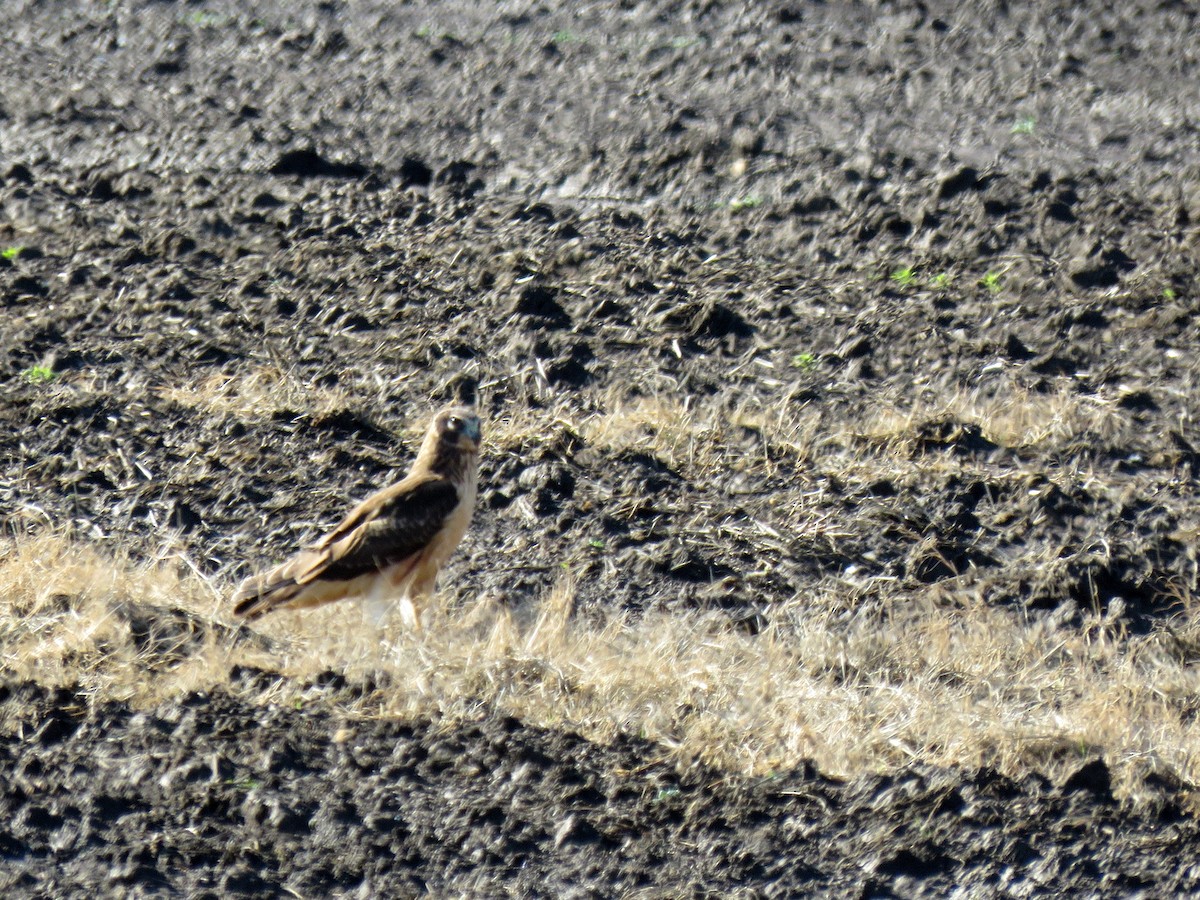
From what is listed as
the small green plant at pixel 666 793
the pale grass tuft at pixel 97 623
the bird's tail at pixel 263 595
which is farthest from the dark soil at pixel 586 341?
the bird's tail at pixel 263 595

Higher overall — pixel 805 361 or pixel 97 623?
pixel 97 623

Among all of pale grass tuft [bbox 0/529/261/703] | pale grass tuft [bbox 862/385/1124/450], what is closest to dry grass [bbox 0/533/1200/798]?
pale grass tuft [bbox 0/529/261/703]

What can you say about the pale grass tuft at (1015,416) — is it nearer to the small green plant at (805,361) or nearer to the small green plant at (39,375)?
the small green plant at (805,361)

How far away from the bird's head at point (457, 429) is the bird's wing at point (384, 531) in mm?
210

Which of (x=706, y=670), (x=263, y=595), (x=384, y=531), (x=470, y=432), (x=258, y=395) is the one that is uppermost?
(x=470, y=432)

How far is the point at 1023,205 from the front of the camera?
12.8 meters

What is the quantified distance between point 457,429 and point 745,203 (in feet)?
18.3

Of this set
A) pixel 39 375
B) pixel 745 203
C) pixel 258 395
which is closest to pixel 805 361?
pixel 745 203

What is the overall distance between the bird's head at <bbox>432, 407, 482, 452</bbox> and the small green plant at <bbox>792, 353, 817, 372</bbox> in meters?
3.51

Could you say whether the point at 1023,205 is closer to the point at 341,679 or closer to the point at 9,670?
the point at 341,679

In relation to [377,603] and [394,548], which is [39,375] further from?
[394,548]

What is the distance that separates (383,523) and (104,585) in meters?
1.19

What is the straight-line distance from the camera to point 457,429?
8.27 metres

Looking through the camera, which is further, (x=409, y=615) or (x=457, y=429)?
(x=457, y=429)
